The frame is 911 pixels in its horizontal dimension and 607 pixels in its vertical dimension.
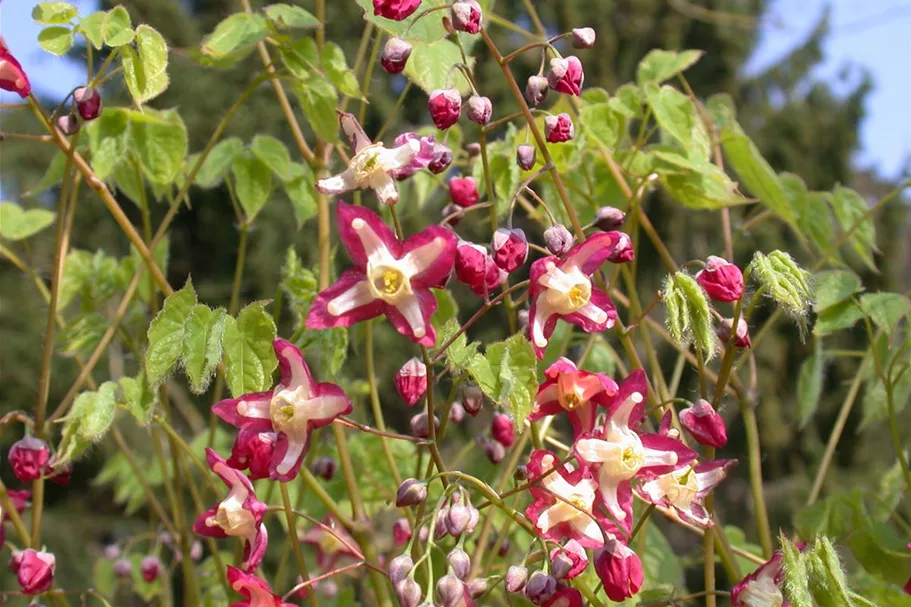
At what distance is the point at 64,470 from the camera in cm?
83

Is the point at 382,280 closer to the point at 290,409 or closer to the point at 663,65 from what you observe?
the point at 290,409

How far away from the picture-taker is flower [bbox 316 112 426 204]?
1.88 ft

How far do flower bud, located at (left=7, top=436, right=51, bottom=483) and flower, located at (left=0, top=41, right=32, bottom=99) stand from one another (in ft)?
0.94

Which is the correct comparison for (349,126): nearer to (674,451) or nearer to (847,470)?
(674,451)

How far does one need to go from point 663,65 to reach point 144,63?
596mm

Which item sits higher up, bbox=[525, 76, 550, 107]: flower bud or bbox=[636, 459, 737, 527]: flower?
bbox=[525, 76, 550, 107]: flower bud

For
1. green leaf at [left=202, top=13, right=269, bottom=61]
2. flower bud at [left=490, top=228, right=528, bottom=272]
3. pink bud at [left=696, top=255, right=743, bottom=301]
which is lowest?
pink bud at [left=696, top=255, right=743, bottom=301]

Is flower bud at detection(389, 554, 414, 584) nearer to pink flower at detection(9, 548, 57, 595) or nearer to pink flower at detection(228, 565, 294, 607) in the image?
pink flower at detection(228, 565, 294, 607)

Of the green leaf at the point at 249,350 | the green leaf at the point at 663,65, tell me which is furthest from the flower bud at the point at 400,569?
the green leaf at the point at 663,65

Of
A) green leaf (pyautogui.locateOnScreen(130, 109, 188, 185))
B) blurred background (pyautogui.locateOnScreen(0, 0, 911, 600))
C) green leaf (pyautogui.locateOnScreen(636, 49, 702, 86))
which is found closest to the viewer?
green leaf (pyautogui.locateOnScreen(130, 109, 188, 185))

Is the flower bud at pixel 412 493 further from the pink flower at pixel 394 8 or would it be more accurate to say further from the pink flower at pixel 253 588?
the pink flower at pixel 394 8

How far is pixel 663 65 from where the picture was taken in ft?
3.52

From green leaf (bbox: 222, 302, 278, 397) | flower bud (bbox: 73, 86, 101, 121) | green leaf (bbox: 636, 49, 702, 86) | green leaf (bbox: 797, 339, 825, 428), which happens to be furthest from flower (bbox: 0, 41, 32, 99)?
green leaf (bbox: 797, 339, 825, 428)

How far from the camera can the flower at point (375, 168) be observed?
0.57 meters
